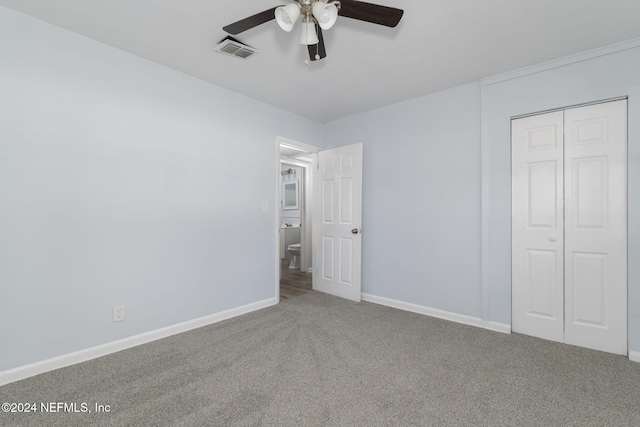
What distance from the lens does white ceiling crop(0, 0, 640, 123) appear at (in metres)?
1.99

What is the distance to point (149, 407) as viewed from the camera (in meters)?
1.76

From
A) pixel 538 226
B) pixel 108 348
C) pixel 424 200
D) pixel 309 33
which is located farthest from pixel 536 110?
pixel 108 348

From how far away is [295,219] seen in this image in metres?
7.07

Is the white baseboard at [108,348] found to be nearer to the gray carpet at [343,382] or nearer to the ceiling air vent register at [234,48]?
the gray carpet at [343,382]

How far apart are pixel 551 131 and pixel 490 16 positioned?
1.31 metres

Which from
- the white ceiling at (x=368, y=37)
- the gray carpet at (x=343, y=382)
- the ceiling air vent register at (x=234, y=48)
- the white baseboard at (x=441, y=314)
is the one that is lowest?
the gray carpet at (x=343, y=382)

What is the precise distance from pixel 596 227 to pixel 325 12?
2.82 metres

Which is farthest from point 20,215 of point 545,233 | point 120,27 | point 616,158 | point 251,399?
point 616,158

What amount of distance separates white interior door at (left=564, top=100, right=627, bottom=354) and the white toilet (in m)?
4.42

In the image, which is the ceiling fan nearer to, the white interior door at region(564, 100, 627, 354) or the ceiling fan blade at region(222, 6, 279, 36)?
the ceiling fan blade at region(222, 6, 279, 36)

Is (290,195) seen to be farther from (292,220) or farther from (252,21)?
(252,21)

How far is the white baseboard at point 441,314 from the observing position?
2.94 meters

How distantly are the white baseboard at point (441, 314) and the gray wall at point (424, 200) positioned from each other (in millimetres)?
55

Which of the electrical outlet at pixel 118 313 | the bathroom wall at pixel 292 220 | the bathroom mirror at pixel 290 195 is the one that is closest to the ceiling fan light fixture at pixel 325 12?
the electrical outlet at pixel 118 313
